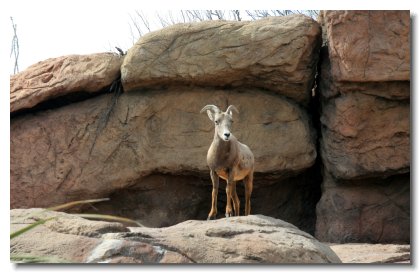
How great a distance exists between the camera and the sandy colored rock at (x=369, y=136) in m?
7.20

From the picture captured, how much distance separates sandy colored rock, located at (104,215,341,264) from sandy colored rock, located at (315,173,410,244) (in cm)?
261

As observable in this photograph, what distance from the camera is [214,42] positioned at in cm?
729

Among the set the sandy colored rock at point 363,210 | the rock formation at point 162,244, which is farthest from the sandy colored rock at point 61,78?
the rock formation at point 162,244

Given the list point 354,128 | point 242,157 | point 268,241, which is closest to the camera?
point 268,241

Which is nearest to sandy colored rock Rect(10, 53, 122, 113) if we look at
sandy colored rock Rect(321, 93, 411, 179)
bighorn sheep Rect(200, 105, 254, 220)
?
bighorn sheep Rect(200, 105, 254, 220)

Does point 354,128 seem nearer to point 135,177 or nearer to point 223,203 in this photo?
point 223,203

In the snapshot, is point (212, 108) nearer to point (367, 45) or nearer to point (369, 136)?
point (367, 45)

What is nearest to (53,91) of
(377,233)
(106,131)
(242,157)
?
(106,131)

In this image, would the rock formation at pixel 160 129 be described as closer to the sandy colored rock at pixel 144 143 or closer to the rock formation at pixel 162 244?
the sandy colored rock at pixel 144 143

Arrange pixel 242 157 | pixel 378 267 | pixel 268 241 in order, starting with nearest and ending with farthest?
pixel 268 241, pixel 378 267, pixel 242 157

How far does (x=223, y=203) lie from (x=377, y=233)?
5.59ft

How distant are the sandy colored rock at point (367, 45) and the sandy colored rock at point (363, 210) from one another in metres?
1.18

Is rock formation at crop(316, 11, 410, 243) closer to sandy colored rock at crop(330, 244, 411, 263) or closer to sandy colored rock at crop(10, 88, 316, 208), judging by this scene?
sandy colored rock at crop(10, 88, 316, 208)

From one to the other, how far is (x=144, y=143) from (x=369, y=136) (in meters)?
2.42
